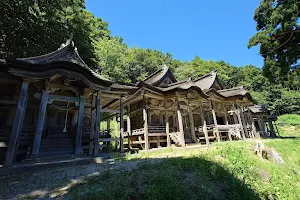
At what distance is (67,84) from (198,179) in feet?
24.0

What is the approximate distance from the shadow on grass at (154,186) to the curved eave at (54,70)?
4.35 m

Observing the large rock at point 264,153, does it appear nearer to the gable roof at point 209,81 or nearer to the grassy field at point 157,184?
the grassy field at point 157,184

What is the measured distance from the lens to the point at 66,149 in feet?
29.8

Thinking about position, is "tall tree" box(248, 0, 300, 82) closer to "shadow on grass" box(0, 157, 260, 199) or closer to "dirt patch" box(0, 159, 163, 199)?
"shadow on grass" box(0, 157, 260, 199)

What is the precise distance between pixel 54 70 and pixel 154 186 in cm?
659

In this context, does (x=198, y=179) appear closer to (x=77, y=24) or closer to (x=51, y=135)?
(x=51, y=135)

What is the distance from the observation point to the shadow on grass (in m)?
3.51

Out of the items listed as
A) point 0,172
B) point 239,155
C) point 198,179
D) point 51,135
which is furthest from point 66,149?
point 239,155

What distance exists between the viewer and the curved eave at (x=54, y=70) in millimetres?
6536

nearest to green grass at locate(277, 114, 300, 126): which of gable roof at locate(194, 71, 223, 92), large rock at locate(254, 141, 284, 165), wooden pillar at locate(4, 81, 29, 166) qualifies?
gable roof at locate(194, 71, 223, 92)

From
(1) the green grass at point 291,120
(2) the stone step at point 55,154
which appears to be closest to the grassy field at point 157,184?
(2) the stone step at point 55,154

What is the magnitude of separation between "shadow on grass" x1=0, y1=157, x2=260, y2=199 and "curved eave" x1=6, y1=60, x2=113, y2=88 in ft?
14.3

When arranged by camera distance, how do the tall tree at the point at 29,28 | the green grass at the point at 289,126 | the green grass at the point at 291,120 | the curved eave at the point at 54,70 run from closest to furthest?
1. the curved eave at the point at 54,70
2. the tall tree at the point at 29,28
3. the green grass at the point at 289,126
4. the green grass at the point at 291,120

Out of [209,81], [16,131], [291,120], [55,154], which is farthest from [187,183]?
[291,120]
